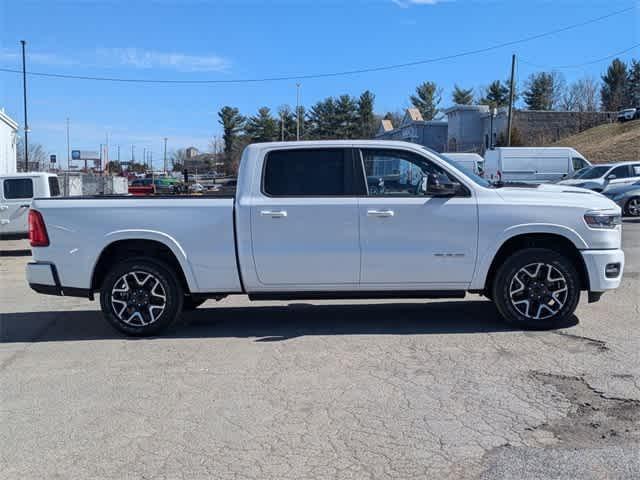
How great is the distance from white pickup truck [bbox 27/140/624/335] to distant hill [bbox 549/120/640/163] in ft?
114

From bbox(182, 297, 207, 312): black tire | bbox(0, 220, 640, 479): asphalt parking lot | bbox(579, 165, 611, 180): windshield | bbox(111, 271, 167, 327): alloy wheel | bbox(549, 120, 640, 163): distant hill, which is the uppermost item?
bbox(549, 120, 640, 163): distant hill

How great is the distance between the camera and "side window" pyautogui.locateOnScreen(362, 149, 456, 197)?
6684mm

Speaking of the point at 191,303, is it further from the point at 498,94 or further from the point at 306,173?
the point at 498,94

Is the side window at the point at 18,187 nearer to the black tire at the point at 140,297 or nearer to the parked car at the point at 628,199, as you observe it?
the black tire at the point at 140,297

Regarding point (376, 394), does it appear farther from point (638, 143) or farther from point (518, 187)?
point (638, 143)

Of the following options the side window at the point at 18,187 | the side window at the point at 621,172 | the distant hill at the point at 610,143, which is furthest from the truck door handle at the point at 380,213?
the distant hill at the point at 610,143

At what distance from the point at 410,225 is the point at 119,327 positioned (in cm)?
320

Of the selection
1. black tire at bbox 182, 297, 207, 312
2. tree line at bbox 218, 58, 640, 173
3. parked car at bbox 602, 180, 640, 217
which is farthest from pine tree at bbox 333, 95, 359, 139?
black tire at bbox 182, 297, 207, 312

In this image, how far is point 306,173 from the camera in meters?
6.79

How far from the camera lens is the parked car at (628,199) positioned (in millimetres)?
19422

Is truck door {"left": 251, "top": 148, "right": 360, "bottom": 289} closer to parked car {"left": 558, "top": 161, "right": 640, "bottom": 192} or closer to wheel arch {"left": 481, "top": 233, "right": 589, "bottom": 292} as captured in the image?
wheel arch {"left": 481, "top": 233, "right": 589, "bottom": 292}

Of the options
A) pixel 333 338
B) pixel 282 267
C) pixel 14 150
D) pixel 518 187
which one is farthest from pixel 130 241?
pixel 14 150

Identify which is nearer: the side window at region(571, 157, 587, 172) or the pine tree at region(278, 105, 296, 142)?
the side window at region(571, 157, 587, 172)

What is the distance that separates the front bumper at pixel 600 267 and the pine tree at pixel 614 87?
70223mm
